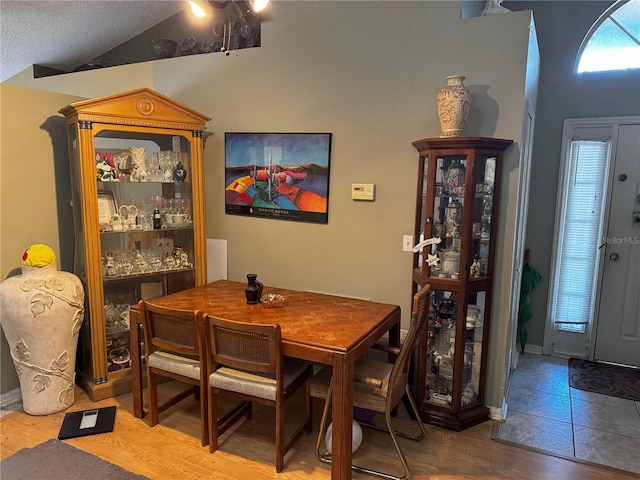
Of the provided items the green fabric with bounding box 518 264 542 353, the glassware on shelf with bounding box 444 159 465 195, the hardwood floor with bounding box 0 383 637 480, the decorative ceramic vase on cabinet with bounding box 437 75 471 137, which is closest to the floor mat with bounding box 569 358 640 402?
the green fabric with bounding box 518 264 542 353

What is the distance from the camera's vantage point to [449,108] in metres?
2.49

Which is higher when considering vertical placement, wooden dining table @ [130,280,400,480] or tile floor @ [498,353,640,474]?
wooden dining table @ [130,280,400,480]

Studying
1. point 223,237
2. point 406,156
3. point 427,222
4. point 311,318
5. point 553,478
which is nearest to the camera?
point 553,478

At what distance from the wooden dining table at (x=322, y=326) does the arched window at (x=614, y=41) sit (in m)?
2.74

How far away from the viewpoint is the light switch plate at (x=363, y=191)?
9.82 ft

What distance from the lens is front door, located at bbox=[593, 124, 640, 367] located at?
352 centimetres

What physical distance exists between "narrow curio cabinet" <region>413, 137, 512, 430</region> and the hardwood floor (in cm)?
24

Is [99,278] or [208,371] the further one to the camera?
[99,278]

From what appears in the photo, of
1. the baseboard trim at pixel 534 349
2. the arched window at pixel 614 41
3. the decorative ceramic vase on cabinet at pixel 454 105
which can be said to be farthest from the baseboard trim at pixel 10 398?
the arched window at pixel 614 41

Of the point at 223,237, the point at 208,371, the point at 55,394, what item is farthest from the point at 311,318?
the point at 55,394

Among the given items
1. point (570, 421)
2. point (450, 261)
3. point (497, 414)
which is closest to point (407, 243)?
point (450, 261)

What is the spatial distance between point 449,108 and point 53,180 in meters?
2.73

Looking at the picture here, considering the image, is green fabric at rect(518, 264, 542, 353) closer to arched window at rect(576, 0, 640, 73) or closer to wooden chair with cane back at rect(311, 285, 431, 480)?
arched window at rect(576, 0, 640, 73)

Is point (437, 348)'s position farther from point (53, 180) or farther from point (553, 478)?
point (53, 180)
